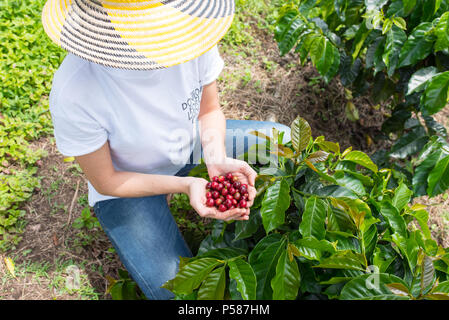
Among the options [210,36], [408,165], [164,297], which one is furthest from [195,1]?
[408,165]

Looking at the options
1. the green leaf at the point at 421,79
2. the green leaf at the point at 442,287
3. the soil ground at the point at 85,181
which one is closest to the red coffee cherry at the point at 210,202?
the green leaf at the point at 442,287

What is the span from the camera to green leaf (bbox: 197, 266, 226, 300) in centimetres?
130

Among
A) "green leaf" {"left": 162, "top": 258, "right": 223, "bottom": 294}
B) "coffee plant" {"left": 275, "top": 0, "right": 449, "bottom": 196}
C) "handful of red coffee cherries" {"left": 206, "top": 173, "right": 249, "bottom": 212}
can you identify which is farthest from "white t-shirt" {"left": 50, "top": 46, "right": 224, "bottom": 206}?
"coffee plant" {"left": 275, "top": 0, "right": 449, "bottom": 196}

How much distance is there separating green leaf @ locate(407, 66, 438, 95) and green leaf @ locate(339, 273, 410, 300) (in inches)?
42.0

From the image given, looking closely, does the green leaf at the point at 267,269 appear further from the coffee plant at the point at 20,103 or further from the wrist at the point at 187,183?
the coffee plant at the point at 20,103

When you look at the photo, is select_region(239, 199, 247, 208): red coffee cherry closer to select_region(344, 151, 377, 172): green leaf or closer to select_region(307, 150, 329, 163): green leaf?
select_region(307, 150, 329, 163): green leaf

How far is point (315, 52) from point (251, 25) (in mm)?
1370

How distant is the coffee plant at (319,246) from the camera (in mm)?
1181

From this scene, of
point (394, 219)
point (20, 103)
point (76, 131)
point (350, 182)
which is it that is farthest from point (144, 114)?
point (20, 103)

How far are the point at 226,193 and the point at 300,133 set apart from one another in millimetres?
377

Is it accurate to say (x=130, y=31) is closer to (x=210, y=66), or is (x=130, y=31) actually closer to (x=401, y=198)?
(x=210, y=66)

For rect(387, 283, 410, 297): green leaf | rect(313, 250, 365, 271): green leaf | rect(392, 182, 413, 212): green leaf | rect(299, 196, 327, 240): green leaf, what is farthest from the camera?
rect(392, 182, 413, 212): green leaf

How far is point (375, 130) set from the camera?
2896 mm

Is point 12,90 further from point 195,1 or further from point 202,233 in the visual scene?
point 195,1
